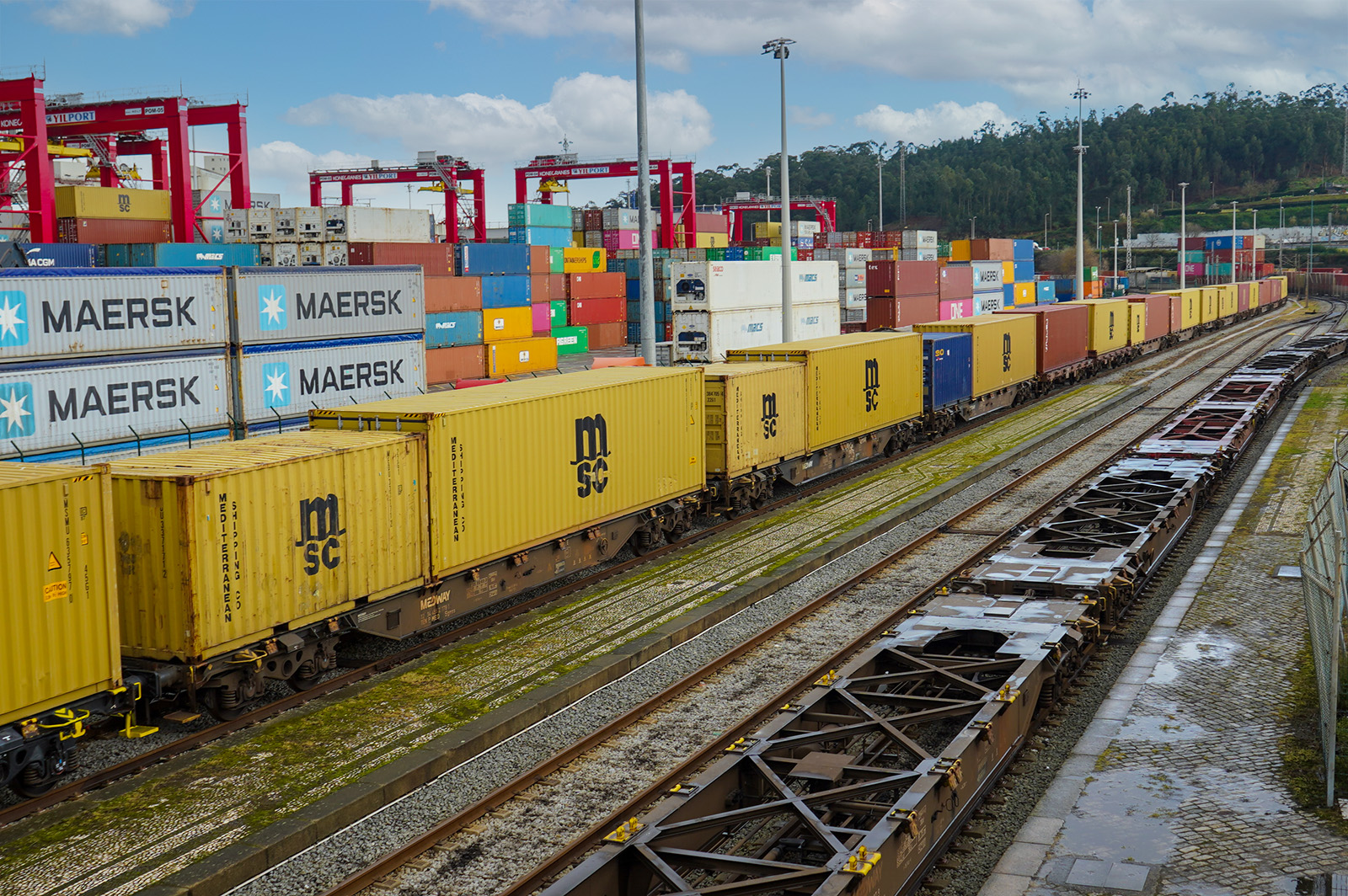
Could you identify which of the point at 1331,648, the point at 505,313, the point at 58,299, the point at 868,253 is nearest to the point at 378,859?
the point at 1331,648

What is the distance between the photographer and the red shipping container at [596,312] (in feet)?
216

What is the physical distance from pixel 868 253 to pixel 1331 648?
219 feet

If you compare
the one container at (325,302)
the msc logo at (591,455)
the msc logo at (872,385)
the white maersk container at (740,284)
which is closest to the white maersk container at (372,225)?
the white maersk container at (740,284)

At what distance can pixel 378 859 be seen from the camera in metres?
11.1

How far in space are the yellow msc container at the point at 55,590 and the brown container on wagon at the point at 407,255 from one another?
3694cm

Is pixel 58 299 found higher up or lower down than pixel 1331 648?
higher up

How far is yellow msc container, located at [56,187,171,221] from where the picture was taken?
50.0 metres

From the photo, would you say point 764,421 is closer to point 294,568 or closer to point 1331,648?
point 294,568

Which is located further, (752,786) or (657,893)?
(752,786)

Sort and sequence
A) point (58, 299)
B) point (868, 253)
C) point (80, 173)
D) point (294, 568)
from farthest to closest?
1. point (80, 173)
2. point (868, 253)
3. point (58, 299)
4. point (294, 568)

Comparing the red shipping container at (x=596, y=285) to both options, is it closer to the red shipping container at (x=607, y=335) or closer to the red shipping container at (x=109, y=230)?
the red shipping container at (x=607, y=335)

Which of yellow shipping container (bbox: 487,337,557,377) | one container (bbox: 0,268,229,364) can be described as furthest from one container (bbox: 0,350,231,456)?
yellow shipping container (bbox: 487,337,557,377)

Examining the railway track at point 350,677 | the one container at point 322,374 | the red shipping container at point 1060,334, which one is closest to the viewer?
the railway track at point 350,677

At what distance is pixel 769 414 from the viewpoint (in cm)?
2711
